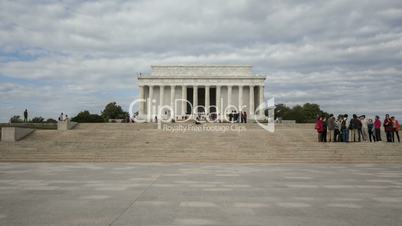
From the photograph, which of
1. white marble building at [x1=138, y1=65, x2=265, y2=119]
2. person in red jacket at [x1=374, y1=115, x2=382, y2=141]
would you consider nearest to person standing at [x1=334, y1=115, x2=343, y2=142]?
person in red jacket at [x1=374, y1=115, x2=382, y2=141]

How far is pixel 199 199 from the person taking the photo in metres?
9.88

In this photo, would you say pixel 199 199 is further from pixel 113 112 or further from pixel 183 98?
pixel 113 112

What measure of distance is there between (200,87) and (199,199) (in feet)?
215

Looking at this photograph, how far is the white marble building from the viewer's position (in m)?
72.9

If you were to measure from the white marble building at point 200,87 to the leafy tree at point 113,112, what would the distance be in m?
14.8

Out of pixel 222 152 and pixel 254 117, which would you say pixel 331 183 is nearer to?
pixel 222 152

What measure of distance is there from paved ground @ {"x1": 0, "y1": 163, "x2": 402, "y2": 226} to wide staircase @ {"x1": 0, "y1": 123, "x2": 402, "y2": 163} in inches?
296

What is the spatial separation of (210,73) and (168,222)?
67180mm

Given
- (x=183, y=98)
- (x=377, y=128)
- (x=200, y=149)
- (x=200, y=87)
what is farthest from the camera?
(x=200, y=87)

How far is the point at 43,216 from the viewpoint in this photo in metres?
7.89

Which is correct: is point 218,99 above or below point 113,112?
above

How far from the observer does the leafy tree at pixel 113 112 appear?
87.9 m

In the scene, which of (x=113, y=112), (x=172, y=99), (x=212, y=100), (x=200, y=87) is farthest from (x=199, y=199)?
(x=113, y=112)

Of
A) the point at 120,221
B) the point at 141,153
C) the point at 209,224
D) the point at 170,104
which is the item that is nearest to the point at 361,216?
the point at 209,224
